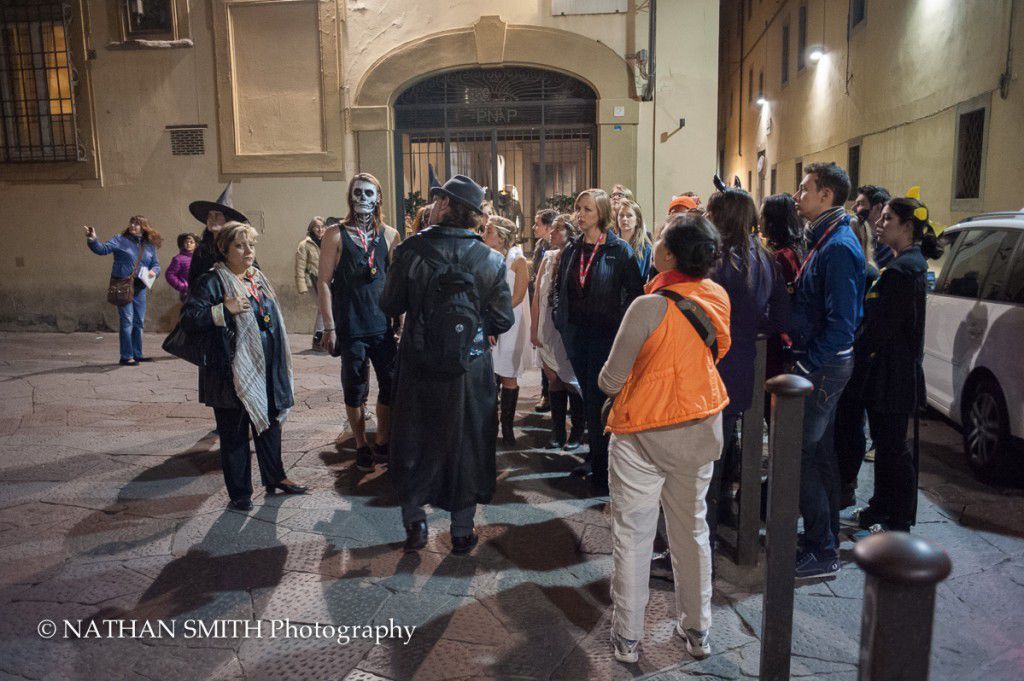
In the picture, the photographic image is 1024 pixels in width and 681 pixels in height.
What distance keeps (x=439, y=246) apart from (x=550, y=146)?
29.1ft

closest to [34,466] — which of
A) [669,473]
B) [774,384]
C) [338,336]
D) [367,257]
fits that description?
[338,336]

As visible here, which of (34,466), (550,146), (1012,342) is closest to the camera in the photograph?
(1012,342)

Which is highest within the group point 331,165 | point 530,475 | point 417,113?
point 417,113

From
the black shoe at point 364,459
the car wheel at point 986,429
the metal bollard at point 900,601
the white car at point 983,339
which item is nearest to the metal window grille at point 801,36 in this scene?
the white car at point 983,339

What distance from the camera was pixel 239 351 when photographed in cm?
431

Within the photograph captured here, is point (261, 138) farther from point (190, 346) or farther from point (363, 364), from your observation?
point (190, 346)

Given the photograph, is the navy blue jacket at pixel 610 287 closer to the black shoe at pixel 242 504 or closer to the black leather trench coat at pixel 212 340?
the black leather trench coat at pixel 212 340

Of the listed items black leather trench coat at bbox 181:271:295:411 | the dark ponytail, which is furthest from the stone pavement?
the dark ponytail

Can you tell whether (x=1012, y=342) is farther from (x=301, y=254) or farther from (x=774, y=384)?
(x=301, y=254)

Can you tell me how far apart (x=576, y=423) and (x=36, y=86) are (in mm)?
10942

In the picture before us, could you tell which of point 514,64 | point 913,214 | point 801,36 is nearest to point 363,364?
point 913,214

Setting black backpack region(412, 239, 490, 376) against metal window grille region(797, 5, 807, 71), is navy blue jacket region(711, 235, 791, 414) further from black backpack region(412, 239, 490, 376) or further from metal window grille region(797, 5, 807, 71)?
metal window grille region(797, 5, 807, 71)

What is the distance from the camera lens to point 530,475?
5234 mm

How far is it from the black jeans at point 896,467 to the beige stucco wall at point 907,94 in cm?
567
